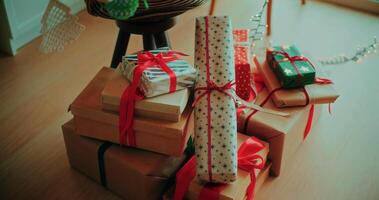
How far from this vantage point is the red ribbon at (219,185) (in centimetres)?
141

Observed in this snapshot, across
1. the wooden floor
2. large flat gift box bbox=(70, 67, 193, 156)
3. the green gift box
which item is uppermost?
the green gift box

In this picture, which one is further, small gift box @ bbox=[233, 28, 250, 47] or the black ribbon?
small gift box @ bbox=[233, 28, 250, 47]

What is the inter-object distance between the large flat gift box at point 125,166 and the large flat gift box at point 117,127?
3 cm

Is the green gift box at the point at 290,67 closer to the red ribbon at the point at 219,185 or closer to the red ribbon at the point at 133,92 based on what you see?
the red ribbon at the point at 219,185

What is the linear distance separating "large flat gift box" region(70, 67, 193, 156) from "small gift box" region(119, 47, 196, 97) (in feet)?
0.29

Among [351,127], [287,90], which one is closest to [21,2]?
[287,90]

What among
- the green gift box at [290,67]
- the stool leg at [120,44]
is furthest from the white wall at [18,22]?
the green gift box at [290,67]

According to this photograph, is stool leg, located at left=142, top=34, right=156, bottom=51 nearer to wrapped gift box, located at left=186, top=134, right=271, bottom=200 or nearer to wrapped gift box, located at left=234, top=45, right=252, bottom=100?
wrapped gift box, located at left=234, top=45, right=252, bottom=100

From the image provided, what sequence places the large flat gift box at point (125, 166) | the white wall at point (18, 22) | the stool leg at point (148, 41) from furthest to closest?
1. the white wall at point (18, 22)
2. the stool leg at point (148, 41)
3. the large flat gift box at point (125, 166)

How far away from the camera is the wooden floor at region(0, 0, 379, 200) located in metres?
1.65

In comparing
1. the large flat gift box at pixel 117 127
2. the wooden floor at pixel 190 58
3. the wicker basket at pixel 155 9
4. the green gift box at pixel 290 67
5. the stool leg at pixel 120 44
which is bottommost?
the wooden floor at pixel 190 58

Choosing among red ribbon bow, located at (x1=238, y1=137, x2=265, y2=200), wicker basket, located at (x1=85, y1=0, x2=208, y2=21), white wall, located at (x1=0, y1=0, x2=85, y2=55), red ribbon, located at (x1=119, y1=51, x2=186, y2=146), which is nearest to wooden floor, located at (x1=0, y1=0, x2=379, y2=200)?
white wall, located at (x1=0, y1=0, x2=85, y2=55)

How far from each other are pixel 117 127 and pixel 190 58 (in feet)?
1.55

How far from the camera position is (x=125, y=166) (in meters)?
1.49
